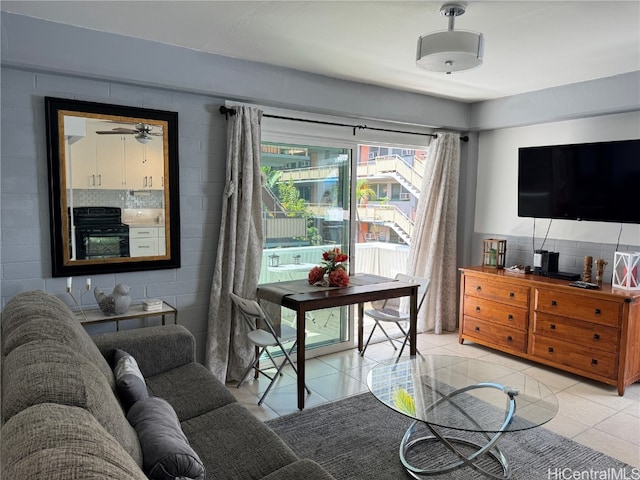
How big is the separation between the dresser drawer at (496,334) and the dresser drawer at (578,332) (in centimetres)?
20

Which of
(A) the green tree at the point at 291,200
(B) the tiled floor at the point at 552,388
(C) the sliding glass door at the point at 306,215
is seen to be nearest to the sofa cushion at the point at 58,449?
(B) the tiled floor at the point at 552,388

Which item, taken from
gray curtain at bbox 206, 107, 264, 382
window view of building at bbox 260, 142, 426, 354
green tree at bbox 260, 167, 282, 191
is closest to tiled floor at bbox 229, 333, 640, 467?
gray curtain at bbox 206, 107, 264, 382

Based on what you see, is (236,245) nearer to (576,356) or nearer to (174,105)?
(174,105)

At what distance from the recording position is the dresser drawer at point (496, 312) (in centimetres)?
413

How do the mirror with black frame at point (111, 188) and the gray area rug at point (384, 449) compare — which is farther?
the mirror with black frame at point (111, 188)

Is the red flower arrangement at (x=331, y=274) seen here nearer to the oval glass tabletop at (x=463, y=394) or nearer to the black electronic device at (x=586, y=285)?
the oval glass tabletop at (x=463, y=394)

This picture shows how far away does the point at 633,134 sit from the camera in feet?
12.9

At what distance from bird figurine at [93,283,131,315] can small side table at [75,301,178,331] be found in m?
0.04

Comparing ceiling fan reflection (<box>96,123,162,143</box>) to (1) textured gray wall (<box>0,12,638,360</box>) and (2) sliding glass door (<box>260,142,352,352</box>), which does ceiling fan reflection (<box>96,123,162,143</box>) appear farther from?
(2) sliding glass door (<box>260,142,352,352</box>)

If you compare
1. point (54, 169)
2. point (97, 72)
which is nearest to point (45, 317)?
point (54, 169)

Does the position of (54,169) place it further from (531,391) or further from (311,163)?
(531,391)

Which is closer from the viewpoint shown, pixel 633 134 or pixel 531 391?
pixel 531 391

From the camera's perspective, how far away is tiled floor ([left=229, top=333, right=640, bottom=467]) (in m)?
2.90

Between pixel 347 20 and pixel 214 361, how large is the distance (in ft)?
8.54
